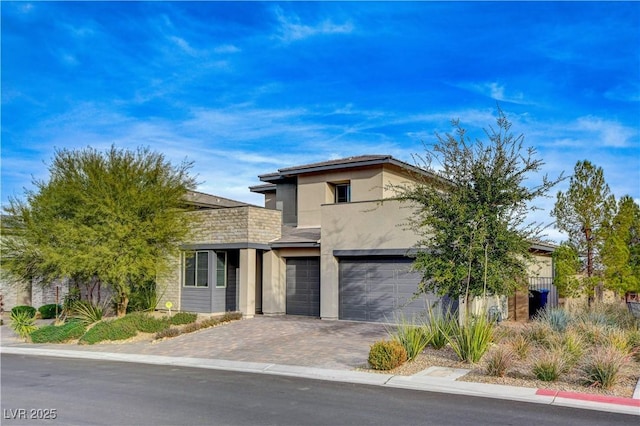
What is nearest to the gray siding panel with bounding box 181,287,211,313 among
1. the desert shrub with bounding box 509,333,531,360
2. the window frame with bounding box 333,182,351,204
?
the window frame with bounding box 333,182,351,204

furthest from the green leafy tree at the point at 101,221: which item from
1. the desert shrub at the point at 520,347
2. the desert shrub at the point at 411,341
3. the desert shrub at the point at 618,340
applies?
the desert shrub at the point at 618,340

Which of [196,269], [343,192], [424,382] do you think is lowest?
[424,382]

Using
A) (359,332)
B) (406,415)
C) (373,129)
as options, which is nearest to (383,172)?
(373,129)

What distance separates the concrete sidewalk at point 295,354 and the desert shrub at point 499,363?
677mm

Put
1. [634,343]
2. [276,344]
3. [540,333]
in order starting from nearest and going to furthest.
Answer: [634,343] → [540,333] → [276,344]

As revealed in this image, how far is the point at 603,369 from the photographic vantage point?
1148cm

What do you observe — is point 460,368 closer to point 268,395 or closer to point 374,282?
point 268,395

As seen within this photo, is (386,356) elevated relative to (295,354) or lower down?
elevated

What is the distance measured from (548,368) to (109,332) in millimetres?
Result: 14865

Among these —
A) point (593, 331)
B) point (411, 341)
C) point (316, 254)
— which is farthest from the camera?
point (316, 254)

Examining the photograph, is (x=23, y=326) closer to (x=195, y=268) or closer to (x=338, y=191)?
(x=195, y=268)

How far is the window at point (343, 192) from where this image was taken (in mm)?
26720

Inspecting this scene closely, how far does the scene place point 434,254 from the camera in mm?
16359

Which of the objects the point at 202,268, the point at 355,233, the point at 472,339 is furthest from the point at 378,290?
the point at 202,268
